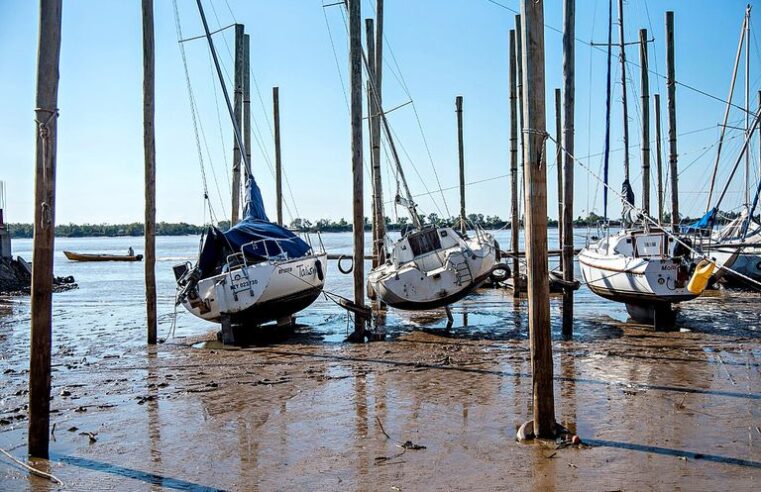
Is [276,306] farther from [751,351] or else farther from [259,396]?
[751,351]

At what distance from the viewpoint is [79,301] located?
1033 inches

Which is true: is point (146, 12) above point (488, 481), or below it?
above

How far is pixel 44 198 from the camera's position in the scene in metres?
6.93

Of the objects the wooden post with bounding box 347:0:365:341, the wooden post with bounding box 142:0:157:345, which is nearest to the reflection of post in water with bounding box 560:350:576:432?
the wooden post with bounding box 347:0:365:341

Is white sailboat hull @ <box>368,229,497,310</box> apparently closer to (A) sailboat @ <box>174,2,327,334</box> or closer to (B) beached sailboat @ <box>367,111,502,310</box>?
(B) beached sailboat @ <box>367,111,502,310</box>

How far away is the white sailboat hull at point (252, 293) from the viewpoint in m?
14.9

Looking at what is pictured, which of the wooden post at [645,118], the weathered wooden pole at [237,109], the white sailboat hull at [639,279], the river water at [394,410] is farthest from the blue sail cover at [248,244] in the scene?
the wooden post at [645,118]

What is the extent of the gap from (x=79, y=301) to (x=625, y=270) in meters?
20.3

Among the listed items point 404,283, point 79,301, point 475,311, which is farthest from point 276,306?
point 79,301

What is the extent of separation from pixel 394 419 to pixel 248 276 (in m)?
7.29

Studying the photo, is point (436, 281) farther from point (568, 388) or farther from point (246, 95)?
point (246, 95)

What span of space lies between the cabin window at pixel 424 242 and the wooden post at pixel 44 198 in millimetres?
11221

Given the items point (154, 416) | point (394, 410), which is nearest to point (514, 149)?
point (394, 410)

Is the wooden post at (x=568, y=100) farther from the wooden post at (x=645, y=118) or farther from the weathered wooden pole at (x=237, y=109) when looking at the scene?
the weathered wooden pole at (x=237, y=109)
